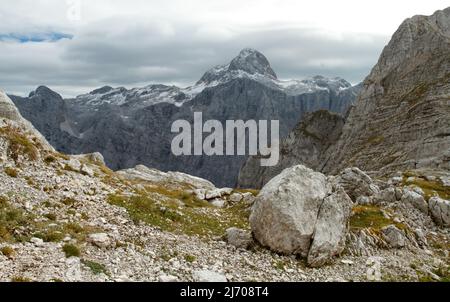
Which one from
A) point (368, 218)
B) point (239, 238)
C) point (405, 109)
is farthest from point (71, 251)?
point (405, 109)

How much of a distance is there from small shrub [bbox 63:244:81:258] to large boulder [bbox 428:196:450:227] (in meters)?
37.4

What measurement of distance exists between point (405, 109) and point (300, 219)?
127 m

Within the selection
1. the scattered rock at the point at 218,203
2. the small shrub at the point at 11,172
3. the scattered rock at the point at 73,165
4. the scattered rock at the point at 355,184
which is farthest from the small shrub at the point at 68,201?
the scattered rock at the point at 355,184

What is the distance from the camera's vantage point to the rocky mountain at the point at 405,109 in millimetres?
118438

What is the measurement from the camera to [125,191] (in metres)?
39.6

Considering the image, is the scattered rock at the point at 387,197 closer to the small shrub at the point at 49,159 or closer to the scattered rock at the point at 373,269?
the scattered rock at the point at 373,269

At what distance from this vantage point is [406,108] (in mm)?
141375

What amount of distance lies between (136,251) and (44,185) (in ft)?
38.8

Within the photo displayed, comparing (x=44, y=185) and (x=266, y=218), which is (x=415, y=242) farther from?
(x=44, y=185)

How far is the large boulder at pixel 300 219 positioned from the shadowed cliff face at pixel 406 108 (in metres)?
82.7

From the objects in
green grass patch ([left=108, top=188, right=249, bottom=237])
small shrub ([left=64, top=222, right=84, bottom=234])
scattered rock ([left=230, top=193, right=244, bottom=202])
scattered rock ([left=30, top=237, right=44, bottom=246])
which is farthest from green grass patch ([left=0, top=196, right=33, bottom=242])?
scattered rock ([left=230, top=193, right=244, bottom=202])

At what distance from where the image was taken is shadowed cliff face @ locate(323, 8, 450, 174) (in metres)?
119

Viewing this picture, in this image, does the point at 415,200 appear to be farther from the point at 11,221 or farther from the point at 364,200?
the point at 11,221

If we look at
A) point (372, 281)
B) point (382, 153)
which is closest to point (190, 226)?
point (372, 281)
